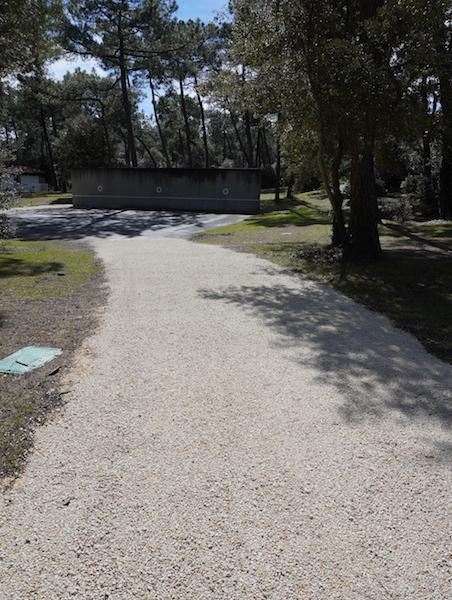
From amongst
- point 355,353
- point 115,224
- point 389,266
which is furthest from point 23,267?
point 115,224

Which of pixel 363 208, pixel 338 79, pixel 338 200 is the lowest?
pixel 363 208

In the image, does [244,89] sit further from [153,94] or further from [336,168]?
[153,94]

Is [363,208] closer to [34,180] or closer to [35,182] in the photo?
[35,182]

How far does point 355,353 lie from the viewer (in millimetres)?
5426

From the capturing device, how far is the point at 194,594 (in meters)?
2.19

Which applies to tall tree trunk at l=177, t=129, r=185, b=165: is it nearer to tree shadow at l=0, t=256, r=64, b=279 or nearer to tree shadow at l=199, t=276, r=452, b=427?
tree shadow at l=0, t=256, r=64, b=279

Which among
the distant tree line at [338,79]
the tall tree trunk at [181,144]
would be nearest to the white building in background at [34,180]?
the tall tree trunk at [181,144]

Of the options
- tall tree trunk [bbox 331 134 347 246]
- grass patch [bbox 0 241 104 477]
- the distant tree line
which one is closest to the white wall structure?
the distant tree line

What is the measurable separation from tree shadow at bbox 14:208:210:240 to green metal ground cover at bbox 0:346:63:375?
43.7 ft

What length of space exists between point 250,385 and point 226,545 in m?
2.07

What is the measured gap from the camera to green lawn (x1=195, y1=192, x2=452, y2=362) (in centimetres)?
699

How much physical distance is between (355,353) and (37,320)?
174 inches

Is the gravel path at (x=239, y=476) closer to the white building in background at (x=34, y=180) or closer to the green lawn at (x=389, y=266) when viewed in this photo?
the green lawn at (x=389, y=266)

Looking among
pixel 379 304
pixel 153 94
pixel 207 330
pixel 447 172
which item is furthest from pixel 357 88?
pixel 153 94
